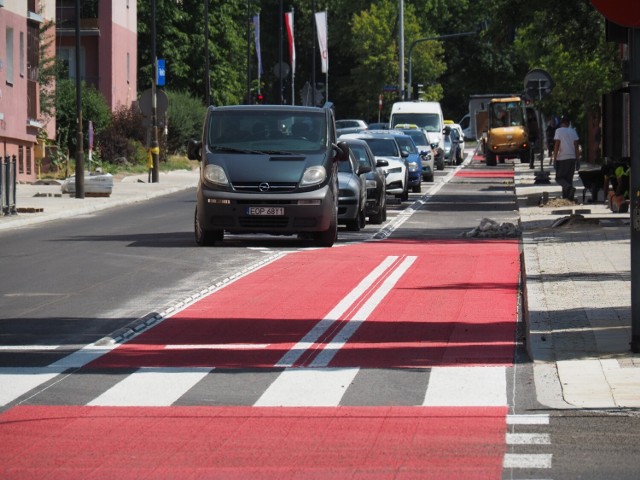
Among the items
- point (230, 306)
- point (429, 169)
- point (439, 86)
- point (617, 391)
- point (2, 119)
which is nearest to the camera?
point (617, 391)

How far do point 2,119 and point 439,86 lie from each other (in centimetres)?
6850

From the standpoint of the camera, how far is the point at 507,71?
393ft

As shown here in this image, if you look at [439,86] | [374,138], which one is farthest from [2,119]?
[439,86]

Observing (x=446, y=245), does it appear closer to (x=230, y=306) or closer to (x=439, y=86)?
(x=230, y=306)

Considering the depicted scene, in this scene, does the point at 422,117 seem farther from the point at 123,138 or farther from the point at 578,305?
the point at 578,305

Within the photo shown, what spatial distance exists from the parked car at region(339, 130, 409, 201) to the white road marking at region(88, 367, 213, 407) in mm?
26815

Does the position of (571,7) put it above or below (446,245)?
above

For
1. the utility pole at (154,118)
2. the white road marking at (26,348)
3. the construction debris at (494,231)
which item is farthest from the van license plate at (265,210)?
the utility pole at (154,118)

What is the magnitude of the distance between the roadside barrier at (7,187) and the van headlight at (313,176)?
9.91m

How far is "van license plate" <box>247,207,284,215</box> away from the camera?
23453 mm

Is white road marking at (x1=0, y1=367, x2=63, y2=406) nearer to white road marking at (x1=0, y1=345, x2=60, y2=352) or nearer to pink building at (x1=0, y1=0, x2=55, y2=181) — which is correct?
white road marking at (x1=0, y1=345, x2=60, y2=352)

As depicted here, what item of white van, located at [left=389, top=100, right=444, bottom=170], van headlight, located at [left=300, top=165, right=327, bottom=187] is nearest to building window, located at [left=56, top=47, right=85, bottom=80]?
white van, located at [left=389, top=100, right=444, bottom=170]

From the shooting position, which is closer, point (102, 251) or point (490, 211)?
point (102, 251)

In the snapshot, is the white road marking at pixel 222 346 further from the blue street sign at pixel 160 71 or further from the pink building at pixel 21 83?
the blue street sign at pixel 160 71
